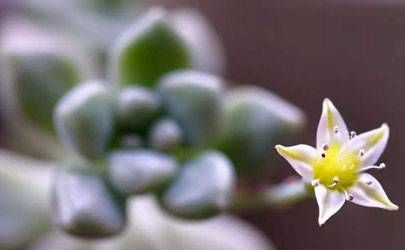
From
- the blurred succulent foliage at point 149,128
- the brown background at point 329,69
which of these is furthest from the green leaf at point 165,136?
the brown background at point 329,69

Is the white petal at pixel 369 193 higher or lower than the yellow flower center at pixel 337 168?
lower

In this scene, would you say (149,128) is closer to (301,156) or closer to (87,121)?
(87,121)

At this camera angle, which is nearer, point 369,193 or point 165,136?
point 369,193

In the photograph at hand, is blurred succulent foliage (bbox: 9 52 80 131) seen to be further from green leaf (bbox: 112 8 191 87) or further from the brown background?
the brown background

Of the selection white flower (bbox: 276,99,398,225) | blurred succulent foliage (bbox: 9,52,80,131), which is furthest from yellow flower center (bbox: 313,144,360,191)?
blurred succulent foliage (bbox: 9,52,80,131)

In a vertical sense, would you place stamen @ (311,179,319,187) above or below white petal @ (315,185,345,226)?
above

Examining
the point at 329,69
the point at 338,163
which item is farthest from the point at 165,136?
the point at 329,69

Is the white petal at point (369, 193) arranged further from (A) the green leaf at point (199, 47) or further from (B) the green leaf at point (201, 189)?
(A) the green leaf at point (199, 47)

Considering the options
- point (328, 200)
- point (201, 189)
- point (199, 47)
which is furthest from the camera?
point (199, 47)
